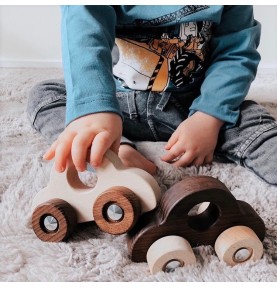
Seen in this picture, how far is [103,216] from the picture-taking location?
20.4 inches

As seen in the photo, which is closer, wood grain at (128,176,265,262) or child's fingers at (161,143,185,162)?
wood grain at (128,176,265,262)

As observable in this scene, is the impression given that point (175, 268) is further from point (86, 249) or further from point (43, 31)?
point (43, 31)

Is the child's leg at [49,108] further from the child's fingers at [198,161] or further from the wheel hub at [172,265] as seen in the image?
the wheel hub at [172,265]

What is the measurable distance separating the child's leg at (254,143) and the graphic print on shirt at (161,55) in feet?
0.43

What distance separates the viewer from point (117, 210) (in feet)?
1.68

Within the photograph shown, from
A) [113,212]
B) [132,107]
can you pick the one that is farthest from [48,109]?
[113,212]

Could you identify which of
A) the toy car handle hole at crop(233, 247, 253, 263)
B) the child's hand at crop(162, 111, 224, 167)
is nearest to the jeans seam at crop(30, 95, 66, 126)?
the child's hand at crop(162, 111, 224, 167)

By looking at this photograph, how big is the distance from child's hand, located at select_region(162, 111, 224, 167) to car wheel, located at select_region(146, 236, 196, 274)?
0.68ft

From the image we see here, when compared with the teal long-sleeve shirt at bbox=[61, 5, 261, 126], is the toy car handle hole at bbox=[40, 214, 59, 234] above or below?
below

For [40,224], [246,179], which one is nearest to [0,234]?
[40,224]

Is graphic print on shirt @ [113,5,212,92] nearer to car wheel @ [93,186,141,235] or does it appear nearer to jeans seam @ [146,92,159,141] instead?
jeans seam @ [146,92,159,141]

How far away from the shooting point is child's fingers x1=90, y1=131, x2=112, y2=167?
0.52 metres

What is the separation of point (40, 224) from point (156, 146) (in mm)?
267
